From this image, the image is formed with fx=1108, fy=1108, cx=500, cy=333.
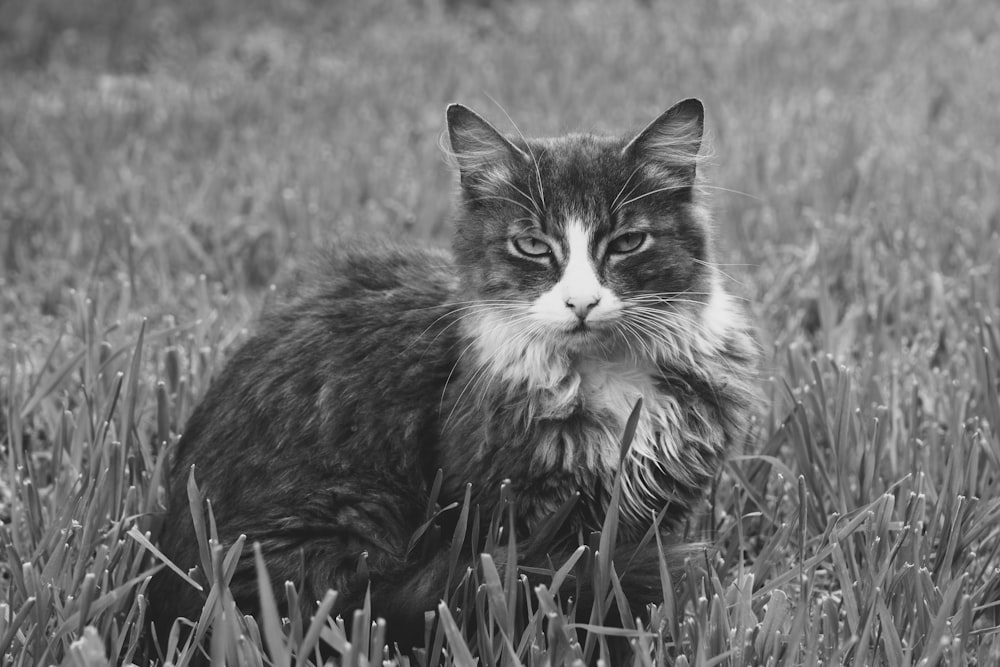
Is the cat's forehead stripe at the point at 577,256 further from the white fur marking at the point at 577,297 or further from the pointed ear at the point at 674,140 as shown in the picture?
the pointed ear at the point at 674,140

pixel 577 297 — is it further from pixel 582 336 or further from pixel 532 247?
pixel 532 247

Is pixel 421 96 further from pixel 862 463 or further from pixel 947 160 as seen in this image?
pixel 862 463

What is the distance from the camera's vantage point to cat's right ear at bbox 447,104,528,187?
274 cm

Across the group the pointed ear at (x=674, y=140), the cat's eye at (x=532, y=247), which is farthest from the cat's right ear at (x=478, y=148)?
the pointed ear at (x=674, y=140)

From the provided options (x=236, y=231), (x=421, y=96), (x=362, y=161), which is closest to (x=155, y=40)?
(x=421, y=96)

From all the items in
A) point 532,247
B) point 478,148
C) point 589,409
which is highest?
point 478,148

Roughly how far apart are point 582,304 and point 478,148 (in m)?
0.55

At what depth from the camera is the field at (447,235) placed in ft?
8.02

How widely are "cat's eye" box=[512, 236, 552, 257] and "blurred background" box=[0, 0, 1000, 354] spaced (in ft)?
2.06

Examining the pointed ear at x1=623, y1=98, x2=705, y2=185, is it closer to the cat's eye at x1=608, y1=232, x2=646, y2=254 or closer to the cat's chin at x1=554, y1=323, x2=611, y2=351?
the cat's eye at x1=608, y1=232, x2=646, y2=254

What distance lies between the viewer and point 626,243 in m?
2.65

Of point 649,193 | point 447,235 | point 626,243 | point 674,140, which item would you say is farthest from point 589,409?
point 447,235

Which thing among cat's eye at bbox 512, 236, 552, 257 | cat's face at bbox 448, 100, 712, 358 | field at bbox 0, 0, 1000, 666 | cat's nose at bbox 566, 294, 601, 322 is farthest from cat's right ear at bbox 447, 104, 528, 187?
field at bbox 0, 0, 1000, 666

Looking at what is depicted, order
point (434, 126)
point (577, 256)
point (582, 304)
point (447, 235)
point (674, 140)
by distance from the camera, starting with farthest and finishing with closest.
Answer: point (434, 126), point (447, 235), point (674, 140), point (577, 256), point (582, 304)
